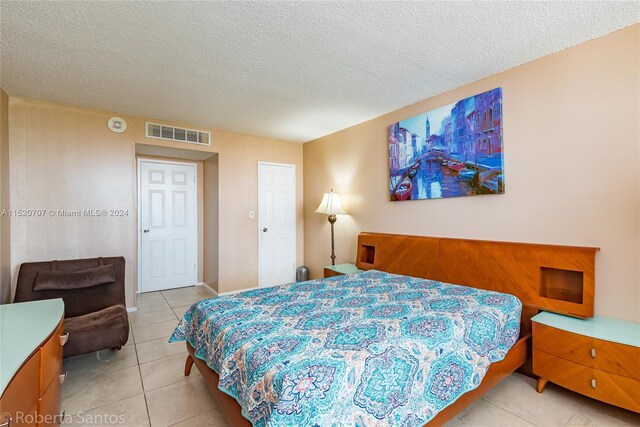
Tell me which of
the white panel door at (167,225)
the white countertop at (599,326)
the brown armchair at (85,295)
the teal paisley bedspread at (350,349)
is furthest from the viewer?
the white panel door at (167,225)

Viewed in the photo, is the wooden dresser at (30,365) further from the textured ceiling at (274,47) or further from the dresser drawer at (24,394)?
the textured ceiling at (274,47)

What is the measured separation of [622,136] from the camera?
6.52 ft

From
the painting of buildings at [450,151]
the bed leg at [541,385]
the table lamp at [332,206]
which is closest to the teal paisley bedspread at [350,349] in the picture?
the bed leg at [541,385]

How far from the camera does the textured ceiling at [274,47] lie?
1.82 meters

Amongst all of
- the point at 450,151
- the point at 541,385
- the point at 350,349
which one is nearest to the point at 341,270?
the point at 450,151

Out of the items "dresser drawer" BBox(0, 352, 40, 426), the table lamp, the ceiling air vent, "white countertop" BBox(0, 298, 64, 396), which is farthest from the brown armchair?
the table lamp

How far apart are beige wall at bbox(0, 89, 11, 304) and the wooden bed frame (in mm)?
2263

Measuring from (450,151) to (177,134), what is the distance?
352 centimetres

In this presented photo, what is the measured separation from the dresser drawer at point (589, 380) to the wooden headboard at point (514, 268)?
0.39m

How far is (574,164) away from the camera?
7.22 feet

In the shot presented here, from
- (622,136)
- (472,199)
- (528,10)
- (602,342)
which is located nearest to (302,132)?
(472,199)

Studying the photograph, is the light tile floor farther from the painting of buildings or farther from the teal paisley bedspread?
the painting of buildings

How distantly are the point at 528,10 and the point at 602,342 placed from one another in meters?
2.08

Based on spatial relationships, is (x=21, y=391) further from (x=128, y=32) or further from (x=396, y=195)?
(x=396, y=195)
